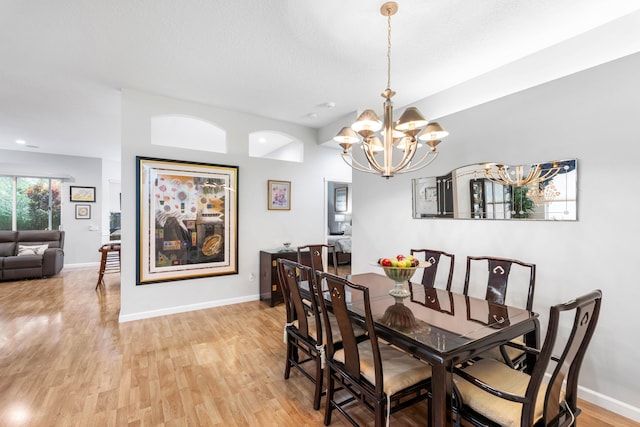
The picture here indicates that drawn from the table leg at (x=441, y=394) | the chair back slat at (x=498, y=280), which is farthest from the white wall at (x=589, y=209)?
the table leg at (x=441, y=394)

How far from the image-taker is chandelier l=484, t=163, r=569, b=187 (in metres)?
2.47

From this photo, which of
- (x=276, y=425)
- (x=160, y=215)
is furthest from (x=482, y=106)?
(x=160, y=215)

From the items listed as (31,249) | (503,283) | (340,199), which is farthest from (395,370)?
(31,249)

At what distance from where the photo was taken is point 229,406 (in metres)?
2.12

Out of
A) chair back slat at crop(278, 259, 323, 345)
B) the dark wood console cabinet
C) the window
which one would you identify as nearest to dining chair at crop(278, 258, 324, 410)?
chair back slat at crop(278, 259, 323, 345)

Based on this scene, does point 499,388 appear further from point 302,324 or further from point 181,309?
point 181,309

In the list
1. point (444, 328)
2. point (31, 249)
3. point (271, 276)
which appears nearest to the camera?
point (444, 328)

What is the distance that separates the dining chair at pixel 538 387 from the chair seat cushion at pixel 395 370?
20 centimetres

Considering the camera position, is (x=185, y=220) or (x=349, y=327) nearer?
(x=349, y=327)

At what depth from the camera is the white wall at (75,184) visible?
6859 mm

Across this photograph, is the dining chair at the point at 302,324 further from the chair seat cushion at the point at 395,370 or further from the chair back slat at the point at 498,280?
the chair back slat at the point at 498,280

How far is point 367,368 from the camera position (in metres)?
1.74

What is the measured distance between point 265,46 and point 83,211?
24.6 feet

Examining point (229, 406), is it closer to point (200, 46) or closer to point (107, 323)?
point (107, 323)
